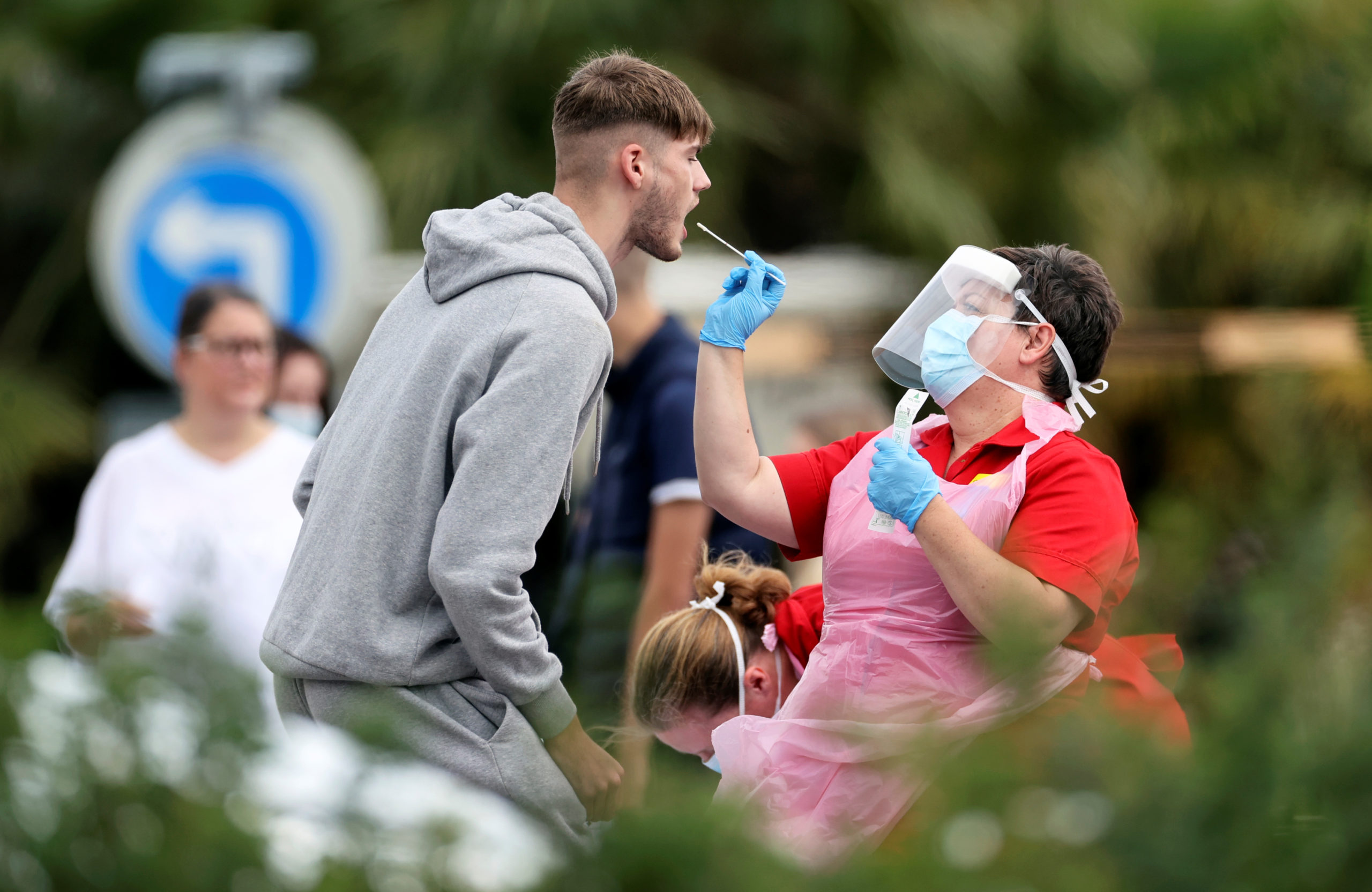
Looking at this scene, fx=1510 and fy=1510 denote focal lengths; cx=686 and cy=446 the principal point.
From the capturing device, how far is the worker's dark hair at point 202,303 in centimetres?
427

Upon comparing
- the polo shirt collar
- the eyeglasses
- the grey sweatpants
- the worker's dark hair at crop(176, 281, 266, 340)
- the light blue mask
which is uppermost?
the light blue mask

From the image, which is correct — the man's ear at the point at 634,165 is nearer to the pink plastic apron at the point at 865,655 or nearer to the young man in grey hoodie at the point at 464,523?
the young man in grey hoodie at the point at 464,523

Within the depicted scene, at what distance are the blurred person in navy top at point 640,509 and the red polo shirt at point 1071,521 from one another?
1.19m

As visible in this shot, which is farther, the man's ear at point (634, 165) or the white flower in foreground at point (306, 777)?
the man's ear at point (634, 165)

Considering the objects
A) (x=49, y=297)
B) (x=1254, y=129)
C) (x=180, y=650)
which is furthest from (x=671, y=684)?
(x=1254, y=129)

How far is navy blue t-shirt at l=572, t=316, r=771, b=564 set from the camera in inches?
149

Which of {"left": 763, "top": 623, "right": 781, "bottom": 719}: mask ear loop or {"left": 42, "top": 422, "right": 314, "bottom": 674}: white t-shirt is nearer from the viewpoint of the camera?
{"left": 763, "top": 623, "right": 781, "bottom": 719}: mask ear loop

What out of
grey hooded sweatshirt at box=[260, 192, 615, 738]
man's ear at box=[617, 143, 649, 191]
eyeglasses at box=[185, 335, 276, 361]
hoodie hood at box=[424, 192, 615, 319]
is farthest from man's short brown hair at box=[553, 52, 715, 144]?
eyeglasses at box=[185, 335, 276, 361]

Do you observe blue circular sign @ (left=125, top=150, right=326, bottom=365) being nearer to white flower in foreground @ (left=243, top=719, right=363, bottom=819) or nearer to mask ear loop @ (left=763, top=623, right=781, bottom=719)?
mask ear loop @ (left=763, top=623, right=781, bottom=719)

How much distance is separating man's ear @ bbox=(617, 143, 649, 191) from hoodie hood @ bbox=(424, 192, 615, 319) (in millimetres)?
116

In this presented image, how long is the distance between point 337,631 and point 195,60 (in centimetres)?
370

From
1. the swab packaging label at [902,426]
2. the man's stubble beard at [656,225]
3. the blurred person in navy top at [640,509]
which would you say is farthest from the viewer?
the blurred person in navy top at [640,509]

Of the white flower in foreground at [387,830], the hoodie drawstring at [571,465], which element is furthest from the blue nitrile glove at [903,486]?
the white flower in foreground at [387,830]

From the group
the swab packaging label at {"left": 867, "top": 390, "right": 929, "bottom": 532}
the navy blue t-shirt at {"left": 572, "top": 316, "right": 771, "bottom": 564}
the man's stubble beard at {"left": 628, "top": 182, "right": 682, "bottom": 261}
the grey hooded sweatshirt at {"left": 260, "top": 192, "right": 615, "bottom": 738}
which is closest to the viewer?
the grey hooded sweatshirt at {"left": 260, "top": 192, "right": 615, "bottom": 738}
